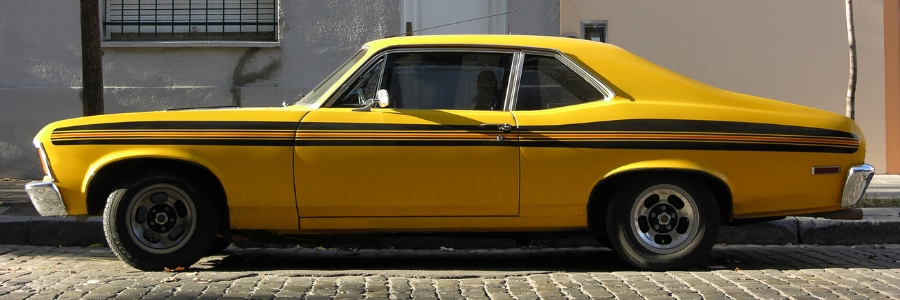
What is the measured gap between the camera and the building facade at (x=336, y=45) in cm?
1084

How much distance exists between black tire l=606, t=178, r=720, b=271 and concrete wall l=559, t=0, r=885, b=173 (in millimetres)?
5964

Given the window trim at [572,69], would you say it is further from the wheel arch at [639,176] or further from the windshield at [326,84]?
the windshield at [326,84]

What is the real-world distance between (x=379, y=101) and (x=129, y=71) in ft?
20.5

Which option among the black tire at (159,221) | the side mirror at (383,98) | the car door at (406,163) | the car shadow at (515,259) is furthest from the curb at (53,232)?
the side mirror at (383,98)

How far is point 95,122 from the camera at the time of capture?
5582mm

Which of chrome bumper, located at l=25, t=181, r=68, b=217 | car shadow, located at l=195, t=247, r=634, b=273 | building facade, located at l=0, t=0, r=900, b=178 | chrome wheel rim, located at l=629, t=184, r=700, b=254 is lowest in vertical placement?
car shadow, located at l=195, t=247, r=634, b=273

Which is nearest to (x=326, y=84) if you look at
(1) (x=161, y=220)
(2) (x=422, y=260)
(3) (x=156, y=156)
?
(3) (x=156, y=156)

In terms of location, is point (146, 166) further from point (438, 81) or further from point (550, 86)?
point (550, 86)

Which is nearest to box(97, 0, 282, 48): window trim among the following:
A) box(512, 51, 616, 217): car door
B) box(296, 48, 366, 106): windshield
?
box(296, 48, 366, 106): windshield

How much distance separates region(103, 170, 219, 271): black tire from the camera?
18.3 feet

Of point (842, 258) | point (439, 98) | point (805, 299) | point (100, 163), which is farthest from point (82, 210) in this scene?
point (842, 258)

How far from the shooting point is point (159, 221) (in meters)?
5.64

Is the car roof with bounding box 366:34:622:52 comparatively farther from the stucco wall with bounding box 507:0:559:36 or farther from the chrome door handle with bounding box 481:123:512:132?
the stucco wall with bounding box 507:0:559:36

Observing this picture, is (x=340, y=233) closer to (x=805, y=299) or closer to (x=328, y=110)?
(x=328, y=110)
